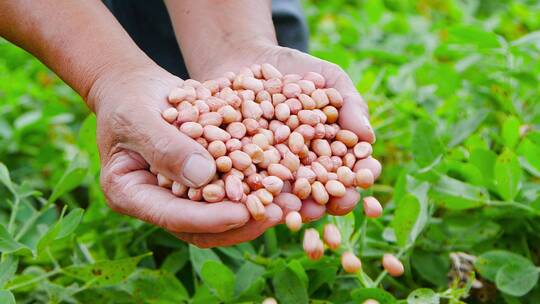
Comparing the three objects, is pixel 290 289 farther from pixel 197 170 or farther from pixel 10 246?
pixel 10 246

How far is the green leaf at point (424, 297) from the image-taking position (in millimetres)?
984

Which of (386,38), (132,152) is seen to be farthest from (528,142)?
(386,38)

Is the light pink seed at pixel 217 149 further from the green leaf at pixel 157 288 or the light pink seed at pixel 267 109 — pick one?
the green leaf at pixel 157 288

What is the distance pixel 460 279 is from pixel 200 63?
53 centimetres

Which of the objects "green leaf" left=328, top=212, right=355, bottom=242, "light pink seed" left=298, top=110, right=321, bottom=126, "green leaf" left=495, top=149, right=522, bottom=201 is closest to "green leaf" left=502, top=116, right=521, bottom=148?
"green leaf" left=495, top=149, right=522, bottom=201

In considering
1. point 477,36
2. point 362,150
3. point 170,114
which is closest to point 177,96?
point 170,114

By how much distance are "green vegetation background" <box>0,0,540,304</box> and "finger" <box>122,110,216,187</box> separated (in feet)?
0.65

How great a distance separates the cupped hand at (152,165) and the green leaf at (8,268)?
7.3 inches

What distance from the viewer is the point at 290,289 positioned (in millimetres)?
1069

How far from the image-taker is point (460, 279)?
1131 mm

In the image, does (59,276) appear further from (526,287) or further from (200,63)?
(526,287)

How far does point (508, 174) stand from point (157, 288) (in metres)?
0.56

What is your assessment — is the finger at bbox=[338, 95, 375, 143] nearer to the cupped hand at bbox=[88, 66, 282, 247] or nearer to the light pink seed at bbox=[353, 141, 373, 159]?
the light pink seed at bbox=[353, 141, 373, 159]

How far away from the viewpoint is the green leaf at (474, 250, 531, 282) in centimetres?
114
